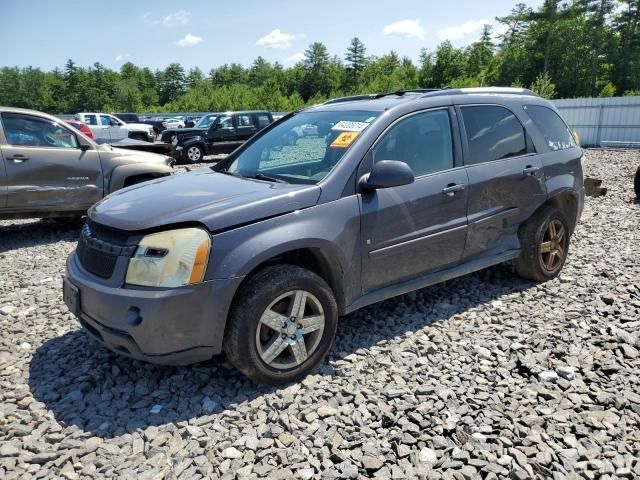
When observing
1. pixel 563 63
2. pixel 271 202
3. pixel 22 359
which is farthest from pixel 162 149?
pixel 563 63

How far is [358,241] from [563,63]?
6487 cm

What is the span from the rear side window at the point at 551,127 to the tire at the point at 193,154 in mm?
14893

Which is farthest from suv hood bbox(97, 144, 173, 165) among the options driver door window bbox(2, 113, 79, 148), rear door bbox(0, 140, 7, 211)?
rear door bbox(0, 140, 7, 211)

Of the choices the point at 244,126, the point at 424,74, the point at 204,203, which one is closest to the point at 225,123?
the point at 244,126

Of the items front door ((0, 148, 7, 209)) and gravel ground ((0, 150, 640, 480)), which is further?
front door ((0, 148, 7, 209))

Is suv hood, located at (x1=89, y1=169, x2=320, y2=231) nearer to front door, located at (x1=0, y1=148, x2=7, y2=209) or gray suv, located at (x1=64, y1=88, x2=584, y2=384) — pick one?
gray suv, located at (x1=64, y1=88, x2=584, y2=384)

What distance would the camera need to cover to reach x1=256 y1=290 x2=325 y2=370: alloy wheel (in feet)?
9.90

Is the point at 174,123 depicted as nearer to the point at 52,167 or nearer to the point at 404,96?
the point at 52,167

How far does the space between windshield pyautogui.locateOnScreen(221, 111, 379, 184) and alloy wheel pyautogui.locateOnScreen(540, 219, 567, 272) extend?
2.23m

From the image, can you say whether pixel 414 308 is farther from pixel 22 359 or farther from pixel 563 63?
pixel 563 63

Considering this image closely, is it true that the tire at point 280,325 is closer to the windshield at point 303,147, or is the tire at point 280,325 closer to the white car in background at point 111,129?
the windshield at point 303,147

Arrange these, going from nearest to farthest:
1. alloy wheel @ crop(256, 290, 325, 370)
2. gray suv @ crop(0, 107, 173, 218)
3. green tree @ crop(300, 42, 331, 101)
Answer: alloy wheel @ crop(256, 290, 325, 370) < gray suv @ crop(0, 107, 173, 218) < green tree @ crop(300, 42, 331, 101)

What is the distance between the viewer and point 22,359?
3.58 m

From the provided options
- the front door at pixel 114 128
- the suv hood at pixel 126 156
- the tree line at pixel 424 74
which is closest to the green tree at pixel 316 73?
the tree line at pixel 424 74
